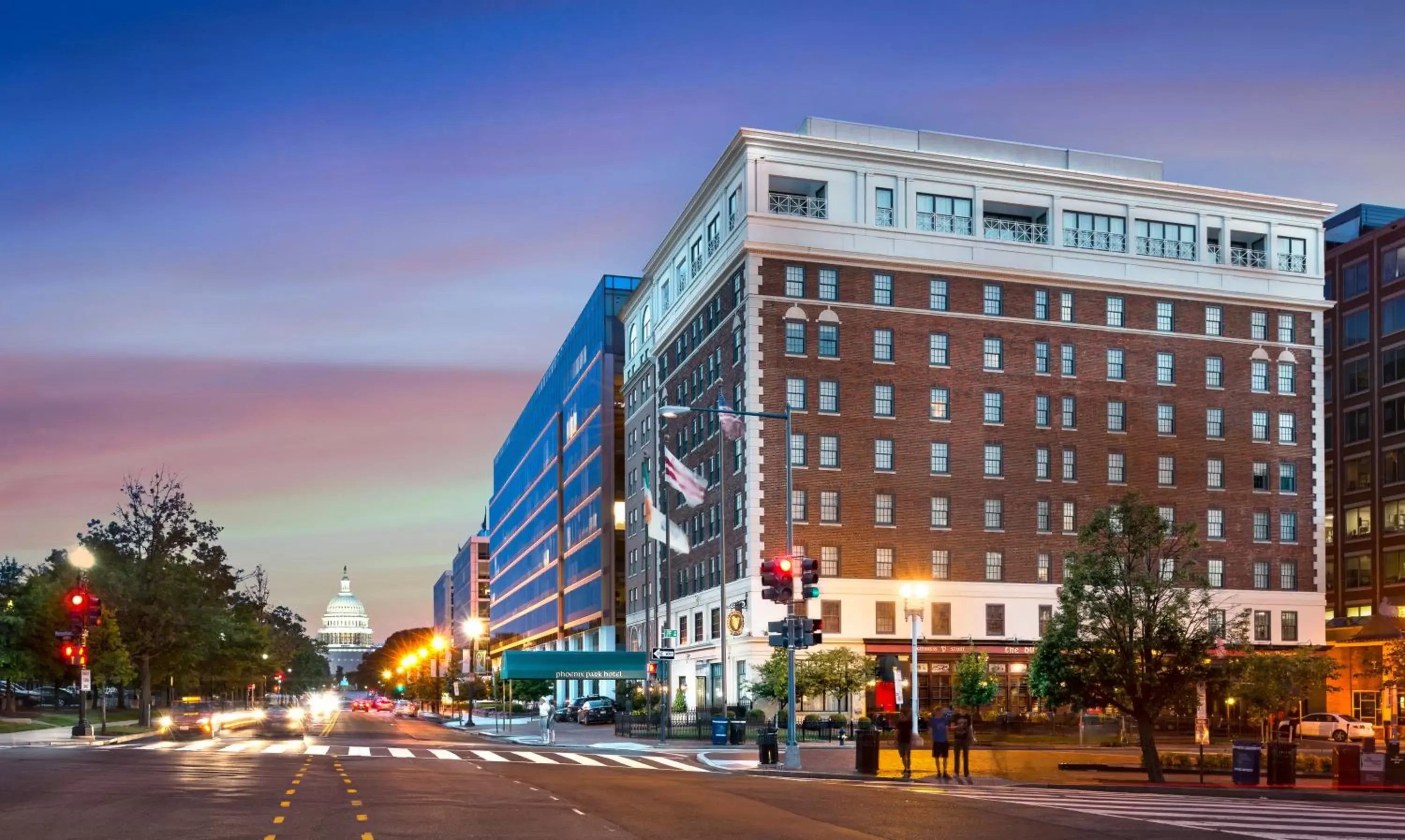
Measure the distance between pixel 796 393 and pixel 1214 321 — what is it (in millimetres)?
25763

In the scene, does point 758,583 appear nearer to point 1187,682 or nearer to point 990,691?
point 990,691

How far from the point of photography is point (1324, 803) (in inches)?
1268

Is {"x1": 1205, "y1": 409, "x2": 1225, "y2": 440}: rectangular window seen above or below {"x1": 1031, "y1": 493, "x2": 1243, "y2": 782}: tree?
above

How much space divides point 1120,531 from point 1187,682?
13.6 ft

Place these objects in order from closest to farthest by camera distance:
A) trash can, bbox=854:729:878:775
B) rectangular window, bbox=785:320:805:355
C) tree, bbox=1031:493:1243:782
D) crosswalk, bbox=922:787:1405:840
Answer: crosswalk, bbox=922:787:1405:840 → tree, bbox=1031:493:1243:782 → trash can, bbox=854:729:878:775 → rectangular window, bbox=785:320:805:355

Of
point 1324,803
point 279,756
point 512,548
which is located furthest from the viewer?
point 512,548

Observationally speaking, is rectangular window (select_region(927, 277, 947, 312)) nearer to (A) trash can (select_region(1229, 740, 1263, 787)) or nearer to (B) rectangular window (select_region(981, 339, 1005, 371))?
(B) rectangular window (select_region(981, 339, 1005, 371))

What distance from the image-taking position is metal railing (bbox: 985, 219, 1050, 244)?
81.5 metres

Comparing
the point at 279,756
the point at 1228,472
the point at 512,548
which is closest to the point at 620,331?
the point at 1228,472

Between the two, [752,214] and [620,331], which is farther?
[620,331]

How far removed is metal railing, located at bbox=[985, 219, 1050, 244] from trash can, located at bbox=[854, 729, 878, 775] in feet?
152

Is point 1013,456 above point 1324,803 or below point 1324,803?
above

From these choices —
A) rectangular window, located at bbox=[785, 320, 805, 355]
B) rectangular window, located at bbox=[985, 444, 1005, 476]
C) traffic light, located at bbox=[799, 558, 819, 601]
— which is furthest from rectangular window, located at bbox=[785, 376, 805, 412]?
traffic light, located at bbox=[799, 558, 819, 601]

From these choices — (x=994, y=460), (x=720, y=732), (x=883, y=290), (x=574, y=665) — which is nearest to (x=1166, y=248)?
(x=994, y=460)
